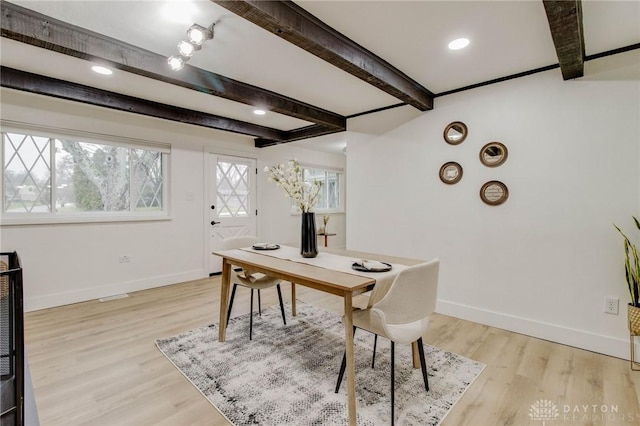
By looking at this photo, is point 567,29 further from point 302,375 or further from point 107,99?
point 107,99

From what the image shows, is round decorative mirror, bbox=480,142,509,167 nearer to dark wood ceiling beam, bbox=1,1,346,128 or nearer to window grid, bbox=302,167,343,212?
dark wood ceiling beam, bbox=1,1,346,128

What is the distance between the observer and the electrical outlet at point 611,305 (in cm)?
232

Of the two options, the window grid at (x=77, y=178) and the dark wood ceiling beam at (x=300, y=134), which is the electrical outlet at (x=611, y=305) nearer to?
the dark wood ceiling beam at (x=300, y=134)

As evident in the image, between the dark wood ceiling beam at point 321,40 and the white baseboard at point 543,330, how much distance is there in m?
2.16

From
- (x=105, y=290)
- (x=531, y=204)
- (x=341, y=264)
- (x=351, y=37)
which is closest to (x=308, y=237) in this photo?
(x=341, y=264)

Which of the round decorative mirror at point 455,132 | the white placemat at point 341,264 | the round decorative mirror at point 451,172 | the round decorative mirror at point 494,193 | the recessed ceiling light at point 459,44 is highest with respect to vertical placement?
the recessed ceiling light at point 459,44

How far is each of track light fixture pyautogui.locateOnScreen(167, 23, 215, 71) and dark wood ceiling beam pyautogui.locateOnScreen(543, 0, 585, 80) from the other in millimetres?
1859

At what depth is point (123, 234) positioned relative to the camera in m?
3.86

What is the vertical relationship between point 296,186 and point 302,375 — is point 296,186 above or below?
above

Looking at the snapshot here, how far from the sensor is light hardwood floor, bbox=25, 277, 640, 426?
1.66m

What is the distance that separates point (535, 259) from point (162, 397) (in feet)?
9.93

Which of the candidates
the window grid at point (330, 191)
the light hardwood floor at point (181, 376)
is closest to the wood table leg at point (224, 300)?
the light hardwood floor at point (181, 376)

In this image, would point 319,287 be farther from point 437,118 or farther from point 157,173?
point 157,173

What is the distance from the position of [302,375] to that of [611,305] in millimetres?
2407
